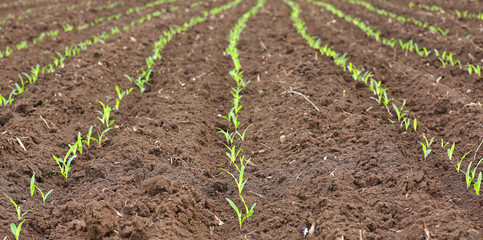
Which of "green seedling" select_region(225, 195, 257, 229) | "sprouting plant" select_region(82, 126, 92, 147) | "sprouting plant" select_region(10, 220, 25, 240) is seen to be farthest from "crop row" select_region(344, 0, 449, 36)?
"sprouting plant" select_region(10, 220, 25, 240)

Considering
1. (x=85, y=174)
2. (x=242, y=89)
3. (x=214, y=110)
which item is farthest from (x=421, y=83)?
(x=85, y=174)

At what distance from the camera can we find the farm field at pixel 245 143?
2698 mm

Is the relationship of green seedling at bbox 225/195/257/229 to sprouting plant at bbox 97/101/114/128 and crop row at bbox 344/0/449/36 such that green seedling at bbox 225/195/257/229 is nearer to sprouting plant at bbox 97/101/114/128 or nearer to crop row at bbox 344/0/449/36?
sprouting plant at bbox 97/101/114/128

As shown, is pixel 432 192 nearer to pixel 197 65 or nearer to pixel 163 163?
pixel 163 163

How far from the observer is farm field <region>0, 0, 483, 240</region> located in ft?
8.85

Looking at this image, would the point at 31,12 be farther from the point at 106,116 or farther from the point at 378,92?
the point at 378,92

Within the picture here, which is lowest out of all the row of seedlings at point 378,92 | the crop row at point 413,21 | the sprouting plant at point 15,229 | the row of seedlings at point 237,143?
the crop row at point 413,21

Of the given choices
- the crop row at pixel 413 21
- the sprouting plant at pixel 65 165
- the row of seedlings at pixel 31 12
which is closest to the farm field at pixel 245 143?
the sprouting plant at pixel 65 165

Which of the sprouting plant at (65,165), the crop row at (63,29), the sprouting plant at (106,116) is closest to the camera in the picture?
the sprouting plant at (65,165)

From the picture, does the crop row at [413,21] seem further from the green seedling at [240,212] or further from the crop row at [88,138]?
the green seedling at [240,212]

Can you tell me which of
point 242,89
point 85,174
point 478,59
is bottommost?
point 478,59

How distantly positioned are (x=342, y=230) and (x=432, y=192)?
2.74 ft

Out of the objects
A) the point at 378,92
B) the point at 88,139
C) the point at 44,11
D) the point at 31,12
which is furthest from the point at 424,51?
the point at 31,12

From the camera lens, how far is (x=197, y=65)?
6.17 meters
